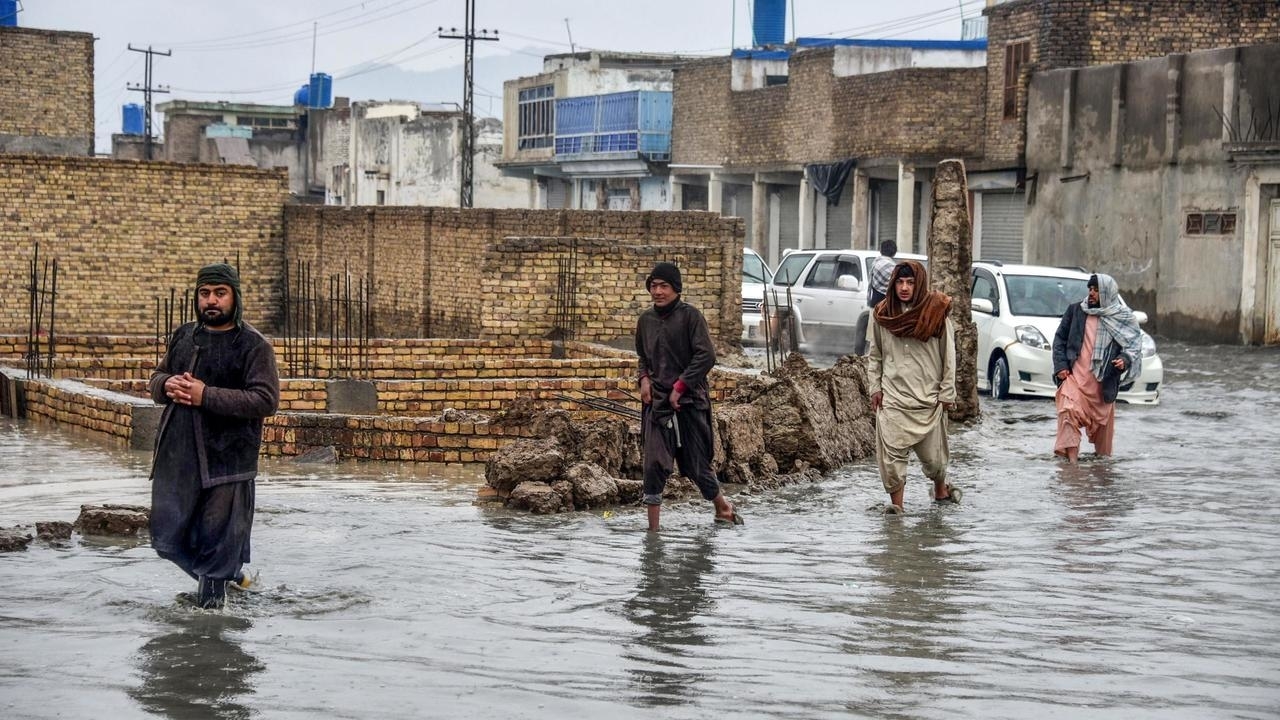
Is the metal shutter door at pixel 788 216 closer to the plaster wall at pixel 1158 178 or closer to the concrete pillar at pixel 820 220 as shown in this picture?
the concrete pillar at pixel 820 220

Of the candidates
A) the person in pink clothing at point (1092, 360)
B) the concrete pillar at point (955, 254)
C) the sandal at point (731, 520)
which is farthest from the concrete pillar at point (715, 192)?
the sandal at point (731, 520)

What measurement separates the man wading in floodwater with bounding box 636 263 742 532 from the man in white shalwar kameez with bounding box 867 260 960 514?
1.39m

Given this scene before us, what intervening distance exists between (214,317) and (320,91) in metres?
68.2

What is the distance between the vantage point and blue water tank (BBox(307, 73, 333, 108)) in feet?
239

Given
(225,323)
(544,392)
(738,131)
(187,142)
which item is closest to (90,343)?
(544,392)

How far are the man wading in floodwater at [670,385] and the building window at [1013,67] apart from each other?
24.5m

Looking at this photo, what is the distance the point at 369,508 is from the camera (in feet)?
32.3

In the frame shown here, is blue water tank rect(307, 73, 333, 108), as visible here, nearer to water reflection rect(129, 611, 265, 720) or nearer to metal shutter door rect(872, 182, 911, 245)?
metal shutter door rect(872, 182, 911, 245)

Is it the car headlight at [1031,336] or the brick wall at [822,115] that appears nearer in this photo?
the car headlight at [1031,336]

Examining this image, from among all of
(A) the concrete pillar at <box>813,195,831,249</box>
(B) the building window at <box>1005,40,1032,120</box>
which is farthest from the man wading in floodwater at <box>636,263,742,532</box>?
(A) the concrete pillar at <box>813,195,831,249</box>

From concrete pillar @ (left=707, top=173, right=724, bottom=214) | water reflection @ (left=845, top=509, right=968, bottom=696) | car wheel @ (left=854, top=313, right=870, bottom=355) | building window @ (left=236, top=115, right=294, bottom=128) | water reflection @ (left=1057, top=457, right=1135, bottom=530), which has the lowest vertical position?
water reflection @ (left=845, top=509, right=968, bottom=696)

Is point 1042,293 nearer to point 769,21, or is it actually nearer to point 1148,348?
point 1148,348

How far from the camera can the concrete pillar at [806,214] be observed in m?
40.2

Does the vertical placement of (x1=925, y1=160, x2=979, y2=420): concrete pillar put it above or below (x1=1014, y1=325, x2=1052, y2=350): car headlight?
above
